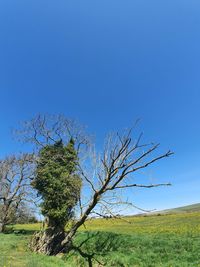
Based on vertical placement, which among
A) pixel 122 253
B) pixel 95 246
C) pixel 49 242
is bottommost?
pixel 122 253

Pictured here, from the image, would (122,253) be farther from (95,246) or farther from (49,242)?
(49,242)

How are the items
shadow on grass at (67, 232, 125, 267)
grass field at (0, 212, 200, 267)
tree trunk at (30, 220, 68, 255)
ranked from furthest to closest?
1. tree trunk at (30, 220, 68, 255)
2. shadow on grass at (67, 232, 125, 267)
3. grass field at (0, 212, 200, 267)

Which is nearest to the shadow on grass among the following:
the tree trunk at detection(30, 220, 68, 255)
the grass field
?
the grass field

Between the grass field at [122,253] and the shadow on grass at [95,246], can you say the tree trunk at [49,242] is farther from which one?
the shadow on grass at [95,246]

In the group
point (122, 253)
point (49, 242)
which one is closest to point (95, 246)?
point (49, 242)

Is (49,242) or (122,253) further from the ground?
(49,242)

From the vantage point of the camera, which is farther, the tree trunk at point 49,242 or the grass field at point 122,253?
the tree trunk at point 49,242

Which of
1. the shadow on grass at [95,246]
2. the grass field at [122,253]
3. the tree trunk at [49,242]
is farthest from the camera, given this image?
the tree trunk at [49,242]

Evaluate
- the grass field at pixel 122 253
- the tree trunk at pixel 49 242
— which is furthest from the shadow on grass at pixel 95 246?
the tree trunk at pixel 49 242

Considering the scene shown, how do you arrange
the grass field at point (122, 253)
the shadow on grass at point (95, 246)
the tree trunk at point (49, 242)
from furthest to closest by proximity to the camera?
the tree trunk at point (49, 242)
the shadow on grass at point (95, 246)
the grass field at point (122, 253)

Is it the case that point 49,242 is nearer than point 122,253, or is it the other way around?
point 122,253

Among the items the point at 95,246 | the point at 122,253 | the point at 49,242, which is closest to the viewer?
the point at 122,253

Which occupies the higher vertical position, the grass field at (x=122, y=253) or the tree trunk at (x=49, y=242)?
the tree trunk at (x=49, y=242)

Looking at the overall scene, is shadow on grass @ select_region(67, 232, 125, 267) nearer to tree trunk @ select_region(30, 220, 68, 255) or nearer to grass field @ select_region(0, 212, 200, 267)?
grass field @ select_region(0, 212, 200, 267)
